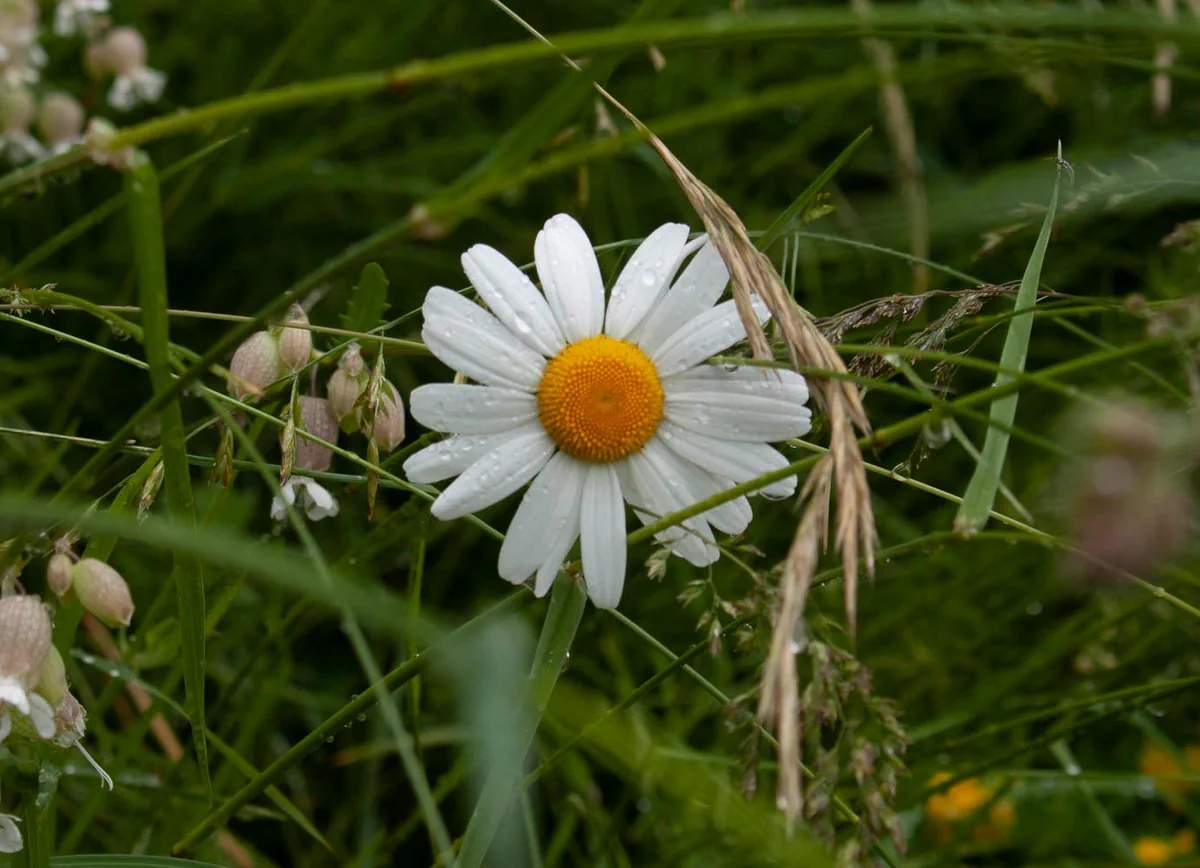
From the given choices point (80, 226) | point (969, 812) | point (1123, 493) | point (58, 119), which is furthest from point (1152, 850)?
point (58, 119)

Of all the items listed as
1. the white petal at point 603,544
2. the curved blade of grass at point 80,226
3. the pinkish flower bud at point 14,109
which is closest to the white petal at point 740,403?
the white petal at point 603,544

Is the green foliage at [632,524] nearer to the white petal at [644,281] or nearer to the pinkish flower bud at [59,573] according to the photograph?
the pinkish flower bud at [59,573]

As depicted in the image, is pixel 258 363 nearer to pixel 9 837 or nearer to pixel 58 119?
pixel 9 837

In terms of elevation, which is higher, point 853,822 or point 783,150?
point 783,150

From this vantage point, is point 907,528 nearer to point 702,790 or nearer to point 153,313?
point 702,790

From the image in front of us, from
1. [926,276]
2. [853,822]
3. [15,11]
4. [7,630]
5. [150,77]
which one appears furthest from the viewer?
[926,276]

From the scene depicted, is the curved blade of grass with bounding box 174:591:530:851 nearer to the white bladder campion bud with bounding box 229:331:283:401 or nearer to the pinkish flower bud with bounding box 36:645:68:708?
the pinkish flower bud with bounding box 36:645:68:708

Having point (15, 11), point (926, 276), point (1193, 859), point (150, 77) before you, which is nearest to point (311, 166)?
point (150, 77)
